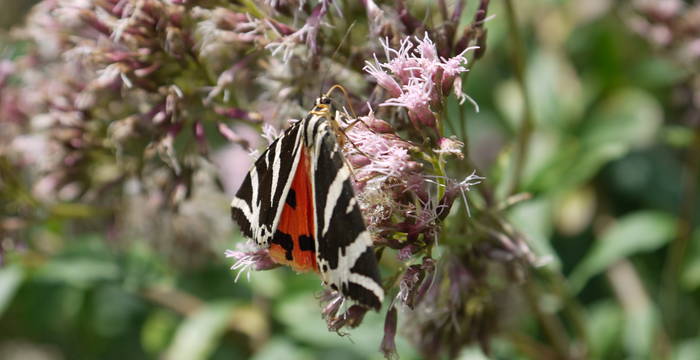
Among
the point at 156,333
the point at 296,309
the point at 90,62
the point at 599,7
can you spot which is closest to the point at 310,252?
the point at 90,62

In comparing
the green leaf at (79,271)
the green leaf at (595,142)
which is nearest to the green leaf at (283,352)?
the green leaf at (79,271)

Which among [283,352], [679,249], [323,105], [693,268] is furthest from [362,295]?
[693,268]

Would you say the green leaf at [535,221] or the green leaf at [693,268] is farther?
the green leaf at [693,268]

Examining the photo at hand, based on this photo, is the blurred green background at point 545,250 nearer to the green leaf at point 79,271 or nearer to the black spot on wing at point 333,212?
the green leaf at point 79,271

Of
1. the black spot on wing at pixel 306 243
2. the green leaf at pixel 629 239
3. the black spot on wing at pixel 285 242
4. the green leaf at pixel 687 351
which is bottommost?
the green leaf at pixel 687 351

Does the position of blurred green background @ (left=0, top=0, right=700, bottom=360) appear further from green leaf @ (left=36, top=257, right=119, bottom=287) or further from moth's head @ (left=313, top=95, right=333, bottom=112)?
moth's head @ (left=313, top=95, right=333, bottom=112)

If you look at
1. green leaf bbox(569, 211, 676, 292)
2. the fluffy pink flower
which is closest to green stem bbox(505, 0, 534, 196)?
green leaf bbox(569, 211, 676, 292)

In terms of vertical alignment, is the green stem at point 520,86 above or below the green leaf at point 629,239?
above
